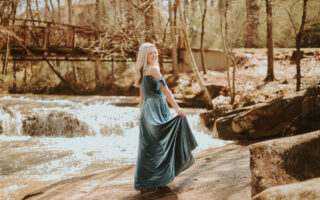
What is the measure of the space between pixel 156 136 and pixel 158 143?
0.09 m

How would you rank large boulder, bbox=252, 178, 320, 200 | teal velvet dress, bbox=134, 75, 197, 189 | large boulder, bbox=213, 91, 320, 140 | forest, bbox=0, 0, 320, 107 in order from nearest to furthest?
1. large boulder, bbox=252, 178, 320, 200
2. teal velvet dress, bbox=134, 75, 197, 189
3. large boulder, bbox=213, 91, 320, 140
4. forest, bbox=0, 0, 320, 107

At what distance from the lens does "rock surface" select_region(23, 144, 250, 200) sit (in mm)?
3576

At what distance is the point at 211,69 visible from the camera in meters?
20.7

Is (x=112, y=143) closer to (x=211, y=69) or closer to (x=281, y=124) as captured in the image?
(x=281, y=124)

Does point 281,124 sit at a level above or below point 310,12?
below

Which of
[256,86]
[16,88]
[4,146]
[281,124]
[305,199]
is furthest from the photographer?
[16,88]

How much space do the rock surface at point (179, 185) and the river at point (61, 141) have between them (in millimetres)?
974

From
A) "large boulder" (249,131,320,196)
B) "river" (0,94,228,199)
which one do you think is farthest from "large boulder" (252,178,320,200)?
"river" (0,94,228,199)

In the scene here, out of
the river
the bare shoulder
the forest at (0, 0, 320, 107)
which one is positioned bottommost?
the river

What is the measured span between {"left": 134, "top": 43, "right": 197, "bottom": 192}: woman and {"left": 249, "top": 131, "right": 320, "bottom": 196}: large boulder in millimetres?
1089

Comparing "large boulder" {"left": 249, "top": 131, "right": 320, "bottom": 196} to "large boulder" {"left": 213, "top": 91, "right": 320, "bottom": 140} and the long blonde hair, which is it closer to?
the long blonde hair

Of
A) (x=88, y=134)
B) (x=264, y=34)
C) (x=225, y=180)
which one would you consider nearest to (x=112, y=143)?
(x=88, y=134)

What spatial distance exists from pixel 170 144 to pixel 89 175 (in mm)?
2344

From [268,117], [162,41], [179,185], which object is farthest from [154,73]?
[162,41]
